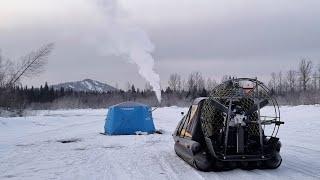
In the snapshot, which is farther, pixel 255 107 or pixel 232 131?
pixel 255 107

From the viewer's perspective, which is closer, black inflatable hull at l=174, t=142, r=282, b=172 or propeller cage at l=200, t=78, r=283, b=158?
black inflatable hull at l=174, t=142, r=282, b=172

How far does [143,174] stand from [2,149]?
301 inches

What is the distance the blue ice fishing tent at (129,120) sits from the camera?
85.9 ft

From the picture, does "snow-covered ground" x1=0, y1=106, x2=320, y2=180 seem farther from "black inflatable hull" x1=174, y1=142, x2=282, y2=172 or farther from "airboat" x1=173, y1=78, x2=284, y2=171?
"airboat" x1=173, y1=78, x2=284, y2=171

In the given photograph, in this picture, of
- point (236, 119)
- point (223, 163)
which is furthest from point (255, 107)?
point (223, 163)

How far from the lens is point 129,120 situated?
2638 cm

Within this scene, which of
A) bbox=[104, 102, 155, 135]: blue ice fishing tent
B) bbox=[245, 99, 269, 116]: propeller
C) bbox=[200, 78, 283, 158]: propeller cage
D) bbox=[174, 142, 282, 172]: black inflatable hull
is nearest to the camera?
bbox=[174, 142, 282, 172]: black inflatable hull

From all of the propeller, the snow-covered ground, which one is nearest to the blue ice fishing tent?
the snow-covered ground

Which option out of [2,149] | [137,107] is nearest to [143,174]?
[2,149]

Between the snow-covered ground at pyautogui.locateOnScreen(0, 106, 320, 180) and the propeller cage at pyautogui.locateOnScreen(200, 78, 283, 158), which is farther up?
the propeller cage at pyautogui.locateOnScreen(200, 78, 283, 158)

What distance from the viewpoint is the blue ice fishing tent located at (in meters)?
26.2

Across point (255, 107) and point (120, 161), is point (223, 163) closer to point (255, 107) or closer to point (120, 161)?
point (255, 107)

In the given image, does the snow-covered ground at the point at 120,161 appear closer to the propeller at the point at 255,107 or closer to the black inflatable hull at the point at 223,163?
the black inflatable hull at the point at 223,163

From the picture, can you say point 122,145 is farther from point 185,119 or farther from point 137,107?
point 137,107
